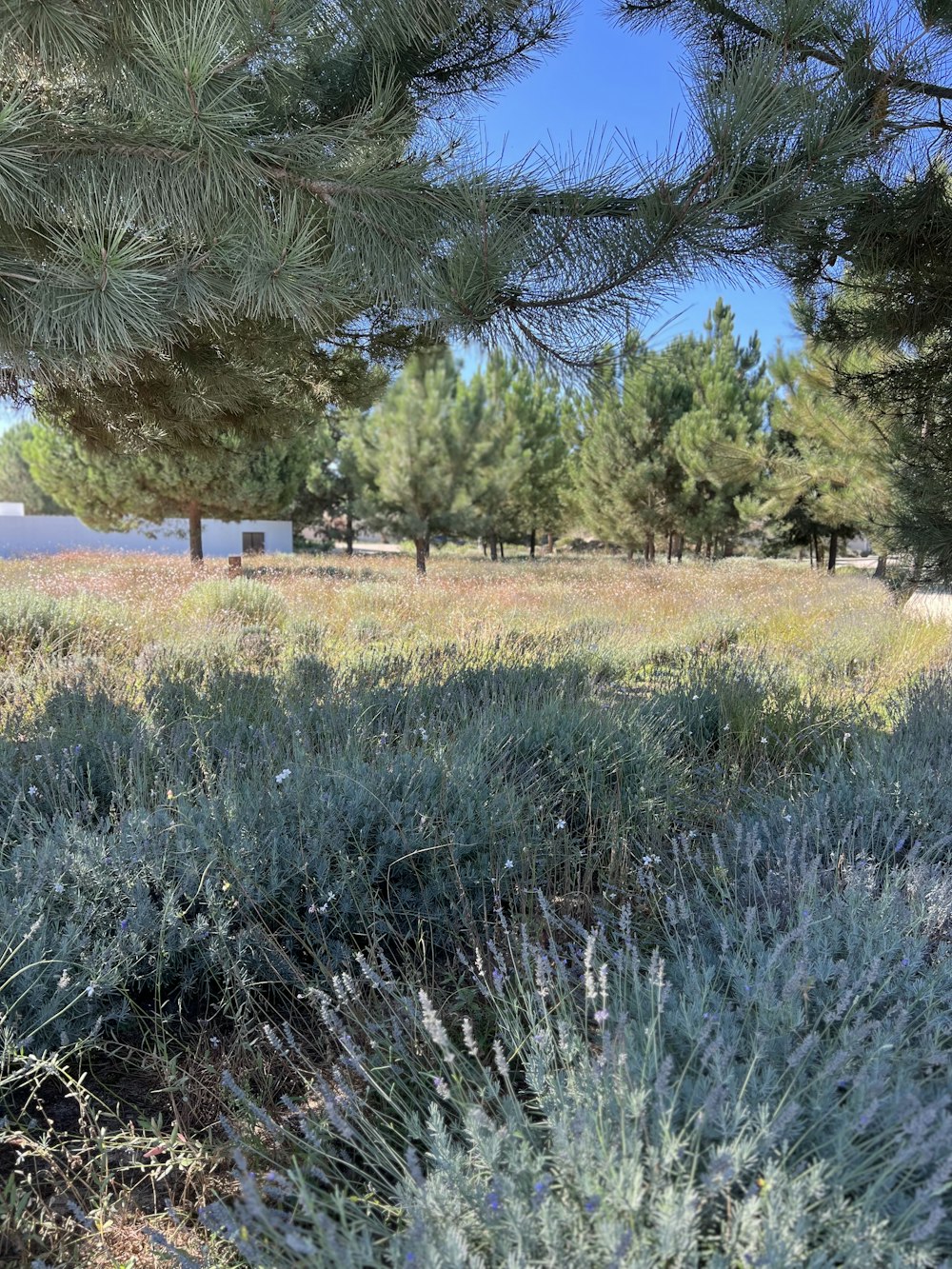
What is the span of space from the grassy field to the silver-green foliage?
1 centimetres

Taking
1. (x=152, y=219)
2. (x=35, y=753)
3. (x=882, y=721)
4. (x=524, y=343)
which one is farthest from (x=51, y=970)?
(x=882, y=721)

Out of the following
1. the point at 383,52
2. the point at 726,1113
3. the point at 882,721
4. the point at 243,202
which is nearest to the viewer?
the point at 726,1113

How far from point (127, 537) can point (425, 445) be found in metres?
15.9

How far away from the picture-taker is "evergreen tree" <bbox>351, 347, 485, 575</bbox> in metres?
17.2

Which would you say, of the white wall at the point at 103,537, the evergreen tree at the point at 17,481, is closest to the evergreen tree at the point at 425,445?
the white wall at the point at 103,537

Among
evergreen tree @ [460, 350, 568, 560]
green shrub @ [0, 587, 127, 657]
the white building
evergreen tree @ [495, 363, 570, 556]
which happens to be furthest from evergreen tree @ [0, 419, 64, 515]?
green shrub @ [0, 587, 127, 657]

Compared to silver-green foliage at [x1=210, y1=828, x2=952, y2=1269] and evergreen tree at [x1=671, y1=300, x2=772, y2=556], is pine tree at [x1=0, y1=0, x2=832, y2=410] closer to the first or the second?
silver-green foliage at [x1=210, y1=828, x2=952, y2=1269]

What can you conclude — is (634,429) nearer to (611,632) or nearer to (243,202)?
(611,632)

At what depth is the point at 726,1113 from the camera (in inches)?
44.6

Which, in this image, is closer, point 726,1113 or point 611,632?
point 726,1113

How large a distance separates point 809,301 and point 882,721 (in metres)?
2.48

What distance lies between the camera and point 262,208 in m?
2.56

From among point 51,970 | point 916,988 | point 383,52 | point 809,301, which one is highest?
point 383,52

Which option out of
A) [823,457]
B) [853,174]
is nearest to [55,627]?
[853,174]
